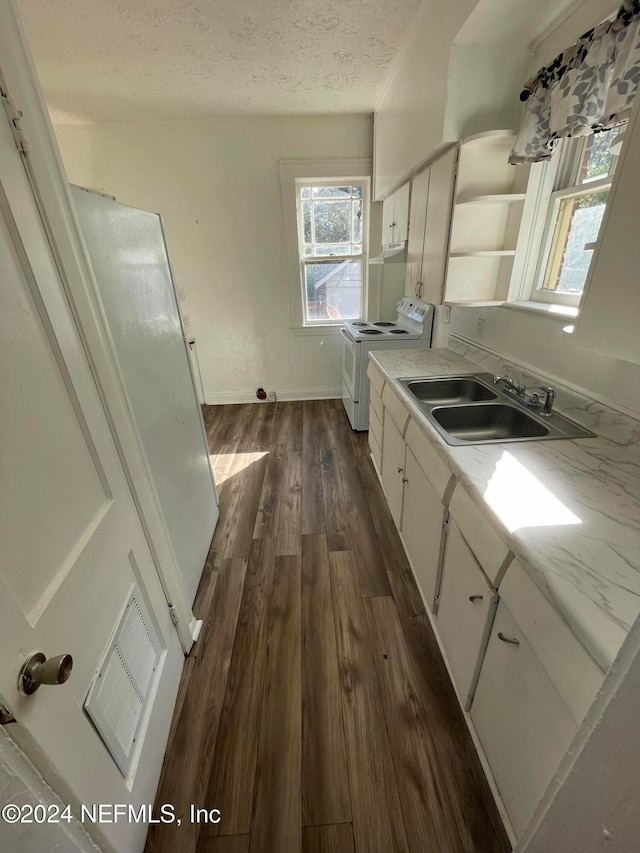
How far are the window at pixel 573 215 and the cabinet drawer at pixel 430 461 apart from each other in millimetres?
946

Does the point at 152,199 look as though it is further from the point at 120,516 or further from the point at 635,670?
the point at 635,670

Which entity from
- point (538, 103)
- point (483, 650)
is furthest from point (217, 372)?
point (483, 650)

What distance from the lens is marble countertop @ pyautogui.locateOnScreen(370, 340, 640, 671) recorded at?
661 millimetres

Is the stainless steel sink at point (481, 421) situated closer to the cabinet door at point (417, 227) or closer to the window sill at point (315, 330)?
the cabinet door at point (417, 227)

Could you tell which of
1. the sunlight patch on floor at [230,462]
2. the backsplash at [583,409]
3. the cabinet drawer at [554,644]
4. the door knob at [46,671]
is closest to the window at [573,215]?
the backsplash at [583,409]

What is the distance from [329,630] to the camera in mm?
1565

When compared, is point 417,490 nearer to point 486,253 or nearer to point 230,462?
point 486,253

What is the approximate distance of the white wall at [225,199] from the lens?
3031 millimetres

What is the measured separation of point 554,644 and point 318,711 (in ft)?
3.23

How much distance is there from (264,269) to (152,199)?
46.2 inches

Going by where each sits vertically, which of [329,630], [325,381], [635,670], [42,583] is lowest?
[329,630]

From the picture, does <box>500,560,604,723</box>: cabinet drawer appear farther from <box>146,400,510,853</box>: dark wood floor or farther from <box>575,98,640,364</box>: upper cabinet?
<box>146,400,510,853</box>: dark wood floor

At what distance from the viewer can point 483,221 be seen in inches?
73.1

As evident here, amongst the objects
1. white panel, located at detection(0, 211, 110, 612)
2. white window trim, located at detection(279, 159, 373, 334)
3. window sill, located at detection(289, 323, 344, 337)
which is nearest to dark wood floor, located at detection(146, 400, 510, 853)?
white panel, located at detection(0, 211, 110, 612)
